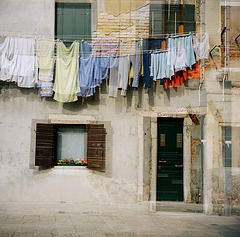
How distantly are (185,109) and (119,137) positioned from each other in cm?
195

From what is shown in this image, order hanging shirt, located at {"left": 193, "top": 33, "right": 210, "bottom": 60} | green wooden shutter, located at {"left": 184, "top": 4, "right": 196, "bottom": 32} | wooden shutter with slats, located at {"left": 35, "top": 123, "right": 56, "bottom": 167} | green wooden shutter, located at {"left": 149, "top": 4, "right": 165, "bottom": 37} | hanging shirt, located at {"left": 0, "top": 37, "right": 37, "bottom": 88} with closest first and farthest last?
hanging shirt, located at {"left": 0, "top": 37, "right": 37, "bottom": 88} → hanging shirt, located at {"left": 193, "top": 33, "right": 210, "bottom": 60} → wooden shutter with slats, located at {"left": 35, "top": 123, "right": 56, "bottom": 167} → green wooden shutter, located at {"left": 149, "top": 4, "right": 165, "bottom": 37} → green wooden shutter, located at {"left": 184, "top": 4, "right": 196, "bottom": 32}

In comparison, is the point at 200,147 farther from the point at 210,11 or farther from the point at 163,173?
the point at 210,11

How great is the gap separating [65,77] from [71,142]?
179 centimetres

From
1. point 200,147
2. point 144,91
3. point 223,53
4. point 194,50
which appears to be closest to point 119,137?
point 144,91

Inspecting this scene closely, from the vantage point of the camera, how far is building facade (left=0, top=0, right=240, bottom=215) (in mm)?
9984

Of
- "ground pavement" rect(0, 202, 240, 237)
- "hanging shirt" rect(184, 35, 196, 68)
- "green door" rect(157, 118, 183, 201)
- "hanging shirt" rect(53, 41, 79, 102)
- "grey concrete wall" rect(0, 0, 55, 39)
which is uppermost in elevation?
"grey concrete wall" rect(0, 0, 55, 39)

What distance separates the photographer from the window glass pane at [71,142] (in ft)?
33.8

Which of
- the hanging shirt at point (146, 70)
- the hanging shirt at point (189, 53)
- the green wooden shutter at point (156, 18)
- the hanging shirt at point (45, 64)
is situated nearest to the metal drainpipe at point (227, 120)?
the hanging shirt at point (189, 53)

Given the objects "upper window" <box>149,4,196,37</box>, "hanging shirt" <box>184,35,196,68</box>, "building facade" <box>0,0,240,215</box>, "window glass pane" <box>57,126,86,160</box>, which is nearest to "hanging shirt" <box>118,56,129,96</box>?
"building facade" <box>0,0,240,215</box>

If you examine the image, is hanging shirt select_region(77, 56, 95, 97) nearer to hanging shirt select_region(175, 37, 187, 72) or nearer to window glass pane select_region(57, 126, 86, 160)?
window glass pane select_region(57, 126, 86, 160)

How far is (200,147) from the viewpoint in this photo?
34.3 ft

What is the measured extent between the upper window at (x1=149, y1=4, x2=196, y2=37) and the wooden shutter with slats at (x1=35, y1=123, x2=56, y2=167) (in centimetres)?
382

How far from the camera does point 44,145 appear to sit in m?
9.94

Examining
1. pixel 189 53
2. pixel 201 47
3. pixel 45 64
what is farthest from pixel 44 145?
pixel 201 47
